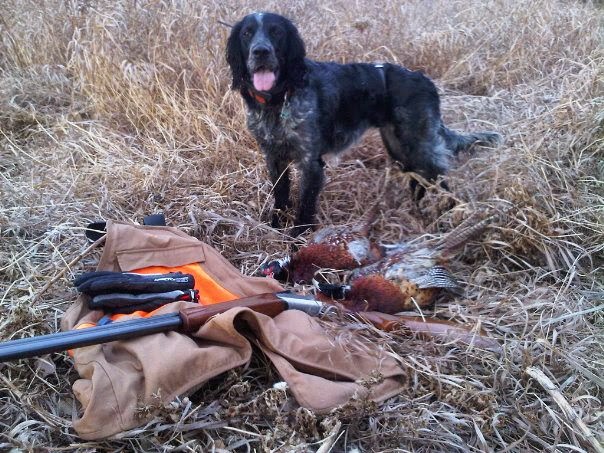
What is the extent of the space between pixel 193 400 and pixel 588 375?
4.53 feet

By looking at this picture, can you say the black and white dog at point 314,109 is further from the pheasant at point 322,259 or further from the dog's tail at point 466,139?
the pheasant at point 322,259

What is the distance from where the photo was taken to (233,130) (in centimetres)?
389

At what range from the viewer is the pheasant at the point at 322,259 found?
262 cm

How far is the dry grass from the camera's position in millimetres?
1796

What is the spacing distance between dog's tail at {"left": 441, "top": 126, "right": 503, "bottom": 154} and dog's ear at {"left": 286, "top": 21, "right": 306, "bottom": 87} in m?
1.09

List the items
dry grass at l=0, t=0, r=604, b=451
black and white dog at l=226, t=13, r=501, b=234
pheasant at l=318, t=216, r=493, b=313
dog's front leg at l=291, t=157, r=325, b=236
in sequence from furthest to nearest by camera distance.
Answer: dog's front leg at l=291, t=157, r=325, b=236
black and white dog at l=226, t=13, r=501, b=234
pheasant at l=318, t=216, r=493, b=313
dry grass at l=0, t=0, r=604, b=451

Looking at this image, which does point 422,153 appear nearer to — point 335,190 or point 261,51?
point 335,190

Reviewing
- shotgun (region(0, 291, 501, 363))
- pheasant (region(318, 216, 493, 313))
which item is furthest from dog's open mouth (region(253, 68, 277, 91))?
shotgun (region(0, 291, 501, 363))

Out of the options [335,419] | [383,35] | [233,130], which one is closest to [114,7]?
[233,130]

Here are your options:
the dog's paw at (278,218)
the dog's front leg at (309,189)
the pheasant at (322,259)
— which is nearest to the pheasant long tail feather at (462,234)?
the pheasant at (322,259)

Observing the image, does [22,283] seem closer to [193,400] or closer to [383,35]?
[193,400]

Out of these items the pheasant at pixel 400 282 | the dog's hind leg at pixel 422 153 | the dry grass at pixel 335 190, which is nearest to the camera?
the dry grass at pixel 335 190

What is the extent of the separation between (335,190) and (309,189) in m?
0.32

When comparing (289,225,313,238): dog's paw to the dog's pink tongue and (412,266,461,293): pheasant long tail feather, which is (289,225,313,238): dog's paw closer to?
the dog's pink tongue
